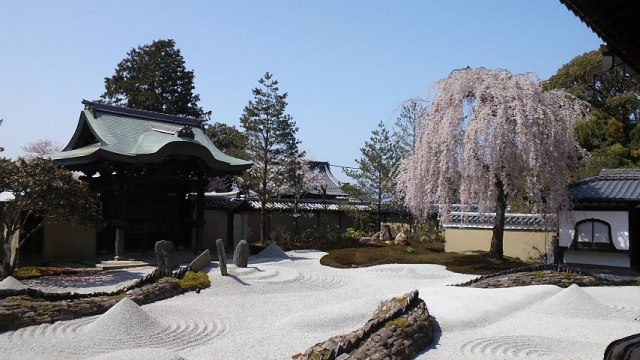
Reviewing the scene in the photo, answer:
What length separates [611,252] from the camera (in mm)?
14312

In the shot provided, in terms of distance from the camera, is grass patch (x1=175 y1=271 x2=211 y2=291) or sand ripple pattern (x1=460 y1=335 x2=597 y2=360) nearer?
sand ripple pattern (x1=460 y1=335 x2=597 y2=360)

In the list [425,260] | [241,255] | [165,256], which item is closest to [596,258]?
[425,260]

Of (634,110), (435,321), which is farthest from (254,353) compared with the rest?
(634,110)

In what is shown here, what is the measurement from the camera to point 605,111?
26875 mm

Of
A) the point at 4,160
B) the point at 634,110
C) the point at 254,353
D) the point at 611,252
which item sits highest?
the point at 634,110

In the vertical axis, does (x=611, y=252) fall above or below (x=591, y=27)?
below

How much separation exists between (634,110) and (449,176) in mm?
16502

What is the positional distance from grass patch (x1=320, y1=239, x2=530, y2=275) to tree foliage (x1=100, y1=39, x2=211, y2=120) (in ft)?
69.0

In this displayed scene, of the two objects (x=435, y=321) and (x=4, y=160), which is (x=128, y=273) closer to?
(x=4, y=160)

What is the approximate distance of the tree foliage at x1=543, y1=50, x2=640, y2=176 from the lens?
23469mm

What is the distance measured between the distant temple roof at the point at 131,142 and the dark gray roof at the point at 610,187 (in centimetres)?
1111

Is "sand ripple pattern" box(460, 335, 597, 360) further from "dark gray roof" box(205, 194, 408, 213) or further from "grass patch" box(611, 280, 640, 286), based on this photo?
"dark gray roof" box(205, 194, 408, 213)

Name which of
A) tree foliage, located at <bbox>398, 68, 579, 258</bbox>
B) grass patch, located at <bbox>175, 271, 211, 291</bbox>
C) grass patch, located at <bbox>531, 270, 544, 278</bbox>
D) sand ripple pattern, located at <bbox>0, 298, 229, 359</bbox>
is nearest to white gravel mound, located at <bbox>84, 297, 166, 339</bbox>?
sand ripple pattern, located at <bbox>0, 298, 229, 359</bbox>

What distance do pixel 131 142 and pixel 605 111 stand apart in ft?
78.0
